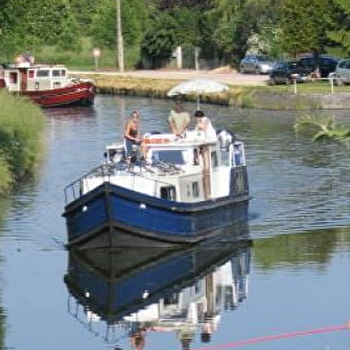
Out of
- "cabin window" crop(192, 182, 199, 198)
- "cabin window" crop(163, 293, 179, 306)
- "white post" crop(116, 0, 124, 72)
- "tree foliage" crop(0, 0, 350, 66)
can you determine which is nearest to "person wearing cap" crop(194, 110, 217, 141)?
"cabin window" crop(192, 182, 199, 198)

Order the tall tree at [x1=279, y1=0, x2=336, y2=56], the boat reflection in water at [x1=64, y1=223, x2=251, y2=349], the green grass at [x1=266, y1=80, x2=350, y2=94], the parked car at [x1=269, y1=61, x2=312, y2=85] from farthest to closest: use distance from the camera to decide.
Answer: the tall tree at [x1=279, y1=0, x2=336, y2=56], the parked car at [x1=269, y1=61, x2=312, y2=85], the green grass at [x1=266, y1=80, x2=350, y2=94], the boat reflection in water at [x1=64, y1=223, x2=251, y2=349]

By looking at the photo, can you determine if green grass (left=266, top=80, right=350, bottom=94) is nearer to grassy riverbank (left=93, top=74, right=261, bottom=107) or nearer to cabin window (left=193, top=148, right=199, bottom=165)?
grassy riverbank (left=93, top=74, right=261, bottom=107)

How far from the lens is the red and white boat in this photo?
69.0 meters

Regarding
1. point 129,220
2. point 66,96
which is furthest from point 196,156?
point 66,96

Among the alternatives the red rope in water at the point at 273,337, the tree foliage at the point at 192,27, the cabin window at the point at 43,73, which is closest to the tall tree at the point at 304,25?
the tree foliage at the point at 192,27

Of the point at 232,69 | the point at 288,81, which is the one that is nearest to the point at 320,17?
the point at 288,81

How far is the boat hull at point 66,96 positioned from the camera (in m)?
68.8

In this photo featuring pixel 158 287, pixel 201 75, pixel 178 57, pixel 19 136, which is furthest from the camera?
pixel 178 57

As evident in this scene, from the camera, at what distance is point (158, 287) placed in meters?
26.8

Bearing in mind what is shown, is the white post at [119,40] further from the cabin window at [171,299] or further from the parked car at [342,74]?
the cabin window at [171,299]

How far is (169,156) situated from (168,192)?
1703 millimetres

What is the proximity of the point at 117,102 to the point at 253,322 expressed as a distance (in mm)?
48837

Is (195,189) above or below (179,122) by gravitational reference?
below

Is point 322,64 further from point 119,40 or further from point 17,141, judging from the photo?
point 17,141
